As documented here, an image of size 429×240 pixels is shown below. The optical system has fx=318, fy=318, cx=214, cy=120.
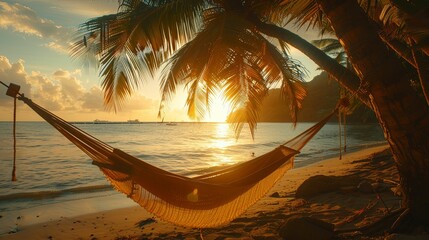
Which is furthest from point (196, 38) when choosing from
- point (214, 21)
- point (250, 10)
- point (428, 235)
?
point (428, 235)

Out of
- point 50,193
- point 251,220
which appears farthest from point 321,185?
point 50,193

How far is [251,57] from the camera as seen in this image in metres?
4.07

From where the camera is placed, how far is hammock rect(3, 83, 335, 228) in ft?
7.30

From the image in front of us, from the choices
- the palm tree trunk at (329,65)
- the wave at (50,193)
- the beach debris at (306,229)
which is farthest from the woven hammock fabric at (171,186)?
the wave at (50,193)

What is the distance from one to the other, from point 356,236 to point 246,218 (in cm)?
137

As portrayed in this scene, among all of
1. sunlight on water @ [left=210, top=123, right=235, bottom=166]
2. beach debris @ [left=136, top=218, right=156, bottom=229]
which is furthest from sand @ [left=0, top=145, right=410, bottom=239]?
sunlight on water @ [left=210, top=123, right=235, bottom=166]

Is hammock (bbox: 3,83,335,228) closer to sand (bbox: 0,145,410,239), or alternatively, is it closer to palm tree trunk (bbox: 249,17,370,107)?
sand (bbox: 0,145,410,239)

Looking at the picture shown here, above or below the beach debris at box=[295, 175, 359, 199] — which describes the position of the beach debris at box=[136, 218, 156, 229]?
below

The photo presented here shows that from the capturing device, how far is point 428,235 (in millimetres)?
2047

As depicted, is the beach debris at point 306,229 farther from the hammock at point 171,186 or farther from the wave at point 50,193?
the wave at point 50,193

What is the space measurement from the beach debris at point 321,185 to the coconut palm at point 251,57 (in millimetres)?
1078

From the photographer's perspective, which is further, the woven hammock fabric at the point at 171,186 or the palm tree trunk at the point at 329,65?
the palm tree trunk at the point at 329,65

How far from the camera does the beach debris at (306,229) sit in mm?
2416

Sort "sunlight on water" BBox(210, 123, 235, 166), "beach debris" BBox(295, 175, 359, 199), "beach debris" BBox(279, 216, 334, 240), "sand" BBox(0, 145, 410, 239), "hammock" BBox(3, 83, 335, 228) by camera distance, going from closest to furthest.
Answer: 1. "hammock" BBox(3, 83, 335, 228)
2. "beach debris" BBox(279, 216, 334, 240)
3. "sand" BBox(0, 145, 410, 239)
4. "beach debris" BBox(295, 175, 359, 199)
5. "sunlight on water" BBox(210, 123, 235, 166)
